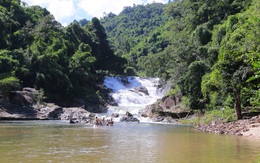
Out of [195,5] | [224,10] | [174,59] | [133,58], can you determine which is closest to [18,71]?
[174,59]

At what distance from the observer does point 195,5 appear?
46094mm

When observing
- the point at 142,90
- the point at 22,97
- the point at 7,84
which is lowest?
the point at 22,97

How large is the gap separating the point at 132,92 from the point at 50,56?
15968 mm

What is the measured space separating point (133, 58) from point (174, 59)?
63.8m

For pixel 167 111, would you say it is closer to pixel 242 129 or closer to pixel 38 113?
pixel 38 113

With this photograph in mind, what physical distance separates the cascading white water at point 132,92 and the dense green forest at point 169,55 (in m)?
2.97

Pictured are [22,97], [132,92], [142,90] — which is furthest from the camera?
[142,90]

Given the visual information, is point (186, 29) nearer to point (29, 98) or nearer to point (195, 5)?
point (195, 5)

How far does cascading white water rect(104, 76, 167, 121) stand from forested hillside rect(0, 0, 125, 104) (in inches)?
154

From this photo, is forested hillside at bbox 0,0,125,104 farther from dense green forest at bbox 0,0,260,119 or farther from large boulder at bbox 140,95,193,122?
large boulder at bbox 140,95,193,122

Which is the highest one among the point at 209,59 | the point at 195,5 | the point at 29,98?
the point at 195,5

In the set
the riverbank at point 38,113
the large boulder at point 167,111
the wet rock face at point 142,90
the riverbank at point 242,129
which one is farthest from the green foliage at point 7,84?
the riverbank at point 242,129

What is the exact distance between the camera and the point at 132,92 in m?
57.9

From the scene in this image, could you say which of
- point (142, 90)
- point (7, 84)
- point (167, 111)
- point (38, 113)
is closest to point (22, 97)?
point (7, 84)
